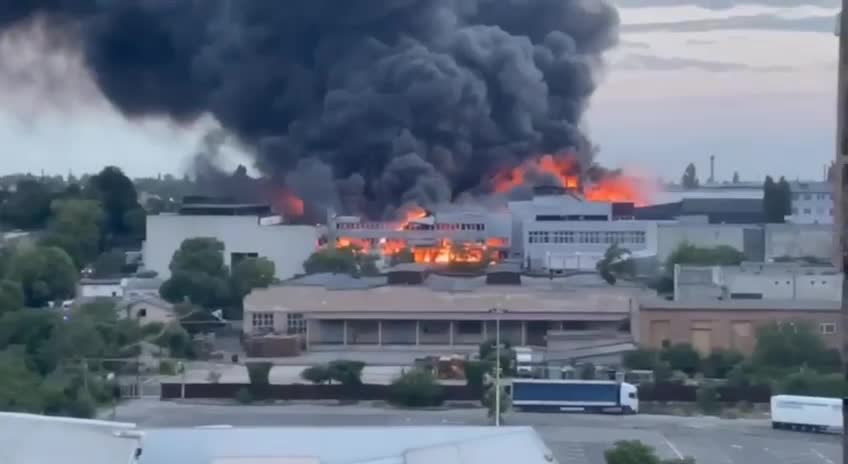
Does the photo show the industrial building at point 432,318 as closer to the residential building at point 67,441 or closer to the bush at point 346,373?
the bush at point 346,373

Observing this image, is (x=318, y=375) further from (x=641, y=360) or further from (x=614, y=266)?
(x=614, y=266)

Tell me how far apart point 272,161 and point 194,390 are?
13781 mm

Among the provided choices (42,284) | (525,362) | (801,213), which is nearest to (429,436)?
(525,362)

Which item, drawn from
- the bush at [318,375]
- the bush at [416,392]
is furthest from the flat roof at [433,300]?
the bush at [416,392]

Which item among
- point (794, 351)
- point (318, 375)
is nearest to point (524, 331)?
point (794, 351)

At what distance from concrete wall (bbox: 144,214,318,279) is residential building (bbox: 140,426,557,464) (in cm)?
1590

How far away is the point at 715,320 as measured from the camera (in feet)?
43.5

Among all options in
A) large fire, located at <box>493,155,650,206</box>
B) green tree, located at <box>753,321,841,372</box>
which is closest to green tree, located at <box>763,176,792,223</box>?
large fire, located at <box>493,155,650,206</box>

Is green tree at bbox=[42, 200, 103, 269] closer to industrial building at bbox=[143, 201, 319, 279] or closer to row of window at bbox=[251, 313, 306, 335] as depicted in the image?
industrial building at bbox=[143, 201, 319, 279]

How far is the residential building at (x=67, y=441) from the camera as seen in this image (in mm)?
2756

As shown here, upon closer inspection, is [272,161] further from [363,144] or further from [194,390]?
[194,390]

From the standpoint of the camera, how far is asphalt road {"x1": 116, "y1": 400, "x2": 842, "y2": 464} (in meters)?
9.01

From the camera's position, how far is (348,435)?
9.68ft

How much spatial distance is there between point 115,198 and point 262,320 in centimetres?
868
